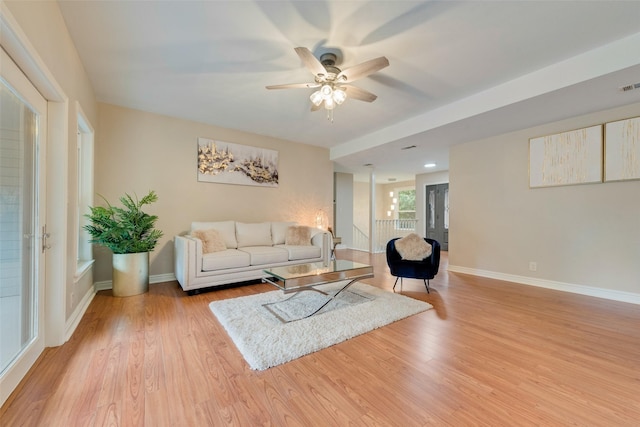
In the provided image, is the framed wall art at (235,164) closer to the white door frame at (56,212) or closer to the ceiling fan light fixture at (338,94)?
the white door frame at (56,212)

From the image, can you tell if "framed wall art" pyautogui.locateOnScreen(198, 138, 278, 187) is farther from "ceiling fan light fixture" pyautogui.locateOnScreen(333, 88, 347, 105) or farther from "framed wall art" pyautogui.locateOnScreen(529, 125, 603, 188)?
"framed wall art" pyautogui.locateOnScreen(529, 125, 603, 188)

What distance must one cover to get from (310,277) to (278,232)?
7.27 feet

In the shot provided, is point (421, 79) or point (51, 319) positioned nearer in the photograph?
point (51, 319)

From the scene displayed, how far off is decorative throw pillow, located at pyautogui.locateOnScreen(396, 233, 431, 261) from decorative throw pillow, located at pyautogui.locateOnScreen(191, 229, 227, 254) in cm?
261

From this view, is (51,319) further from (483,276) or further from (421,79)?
(483,276)

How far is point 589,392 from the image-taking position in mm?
1506

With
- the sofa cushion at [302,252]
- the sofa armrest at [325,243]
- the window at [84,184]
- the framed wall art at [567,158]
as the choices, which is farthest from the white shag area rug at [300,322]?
the framed wall art at [567,158]

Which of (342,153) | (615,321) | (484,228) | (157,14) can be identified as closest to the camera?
(157,14)

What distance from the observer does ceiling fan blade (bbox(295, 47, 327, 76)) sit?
202 cm

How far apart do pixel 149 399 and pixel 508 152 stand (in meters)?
5.25

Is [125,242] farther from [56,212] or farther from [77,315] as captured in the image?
[56,212]

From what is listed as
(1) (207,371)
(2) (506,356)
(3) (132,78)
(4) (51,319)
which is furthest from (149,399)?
(3) (132,78)

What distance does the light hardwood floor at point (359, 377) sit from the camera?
1319mm

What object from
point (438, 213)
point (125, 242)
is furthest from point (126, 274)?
point (438, 213)
